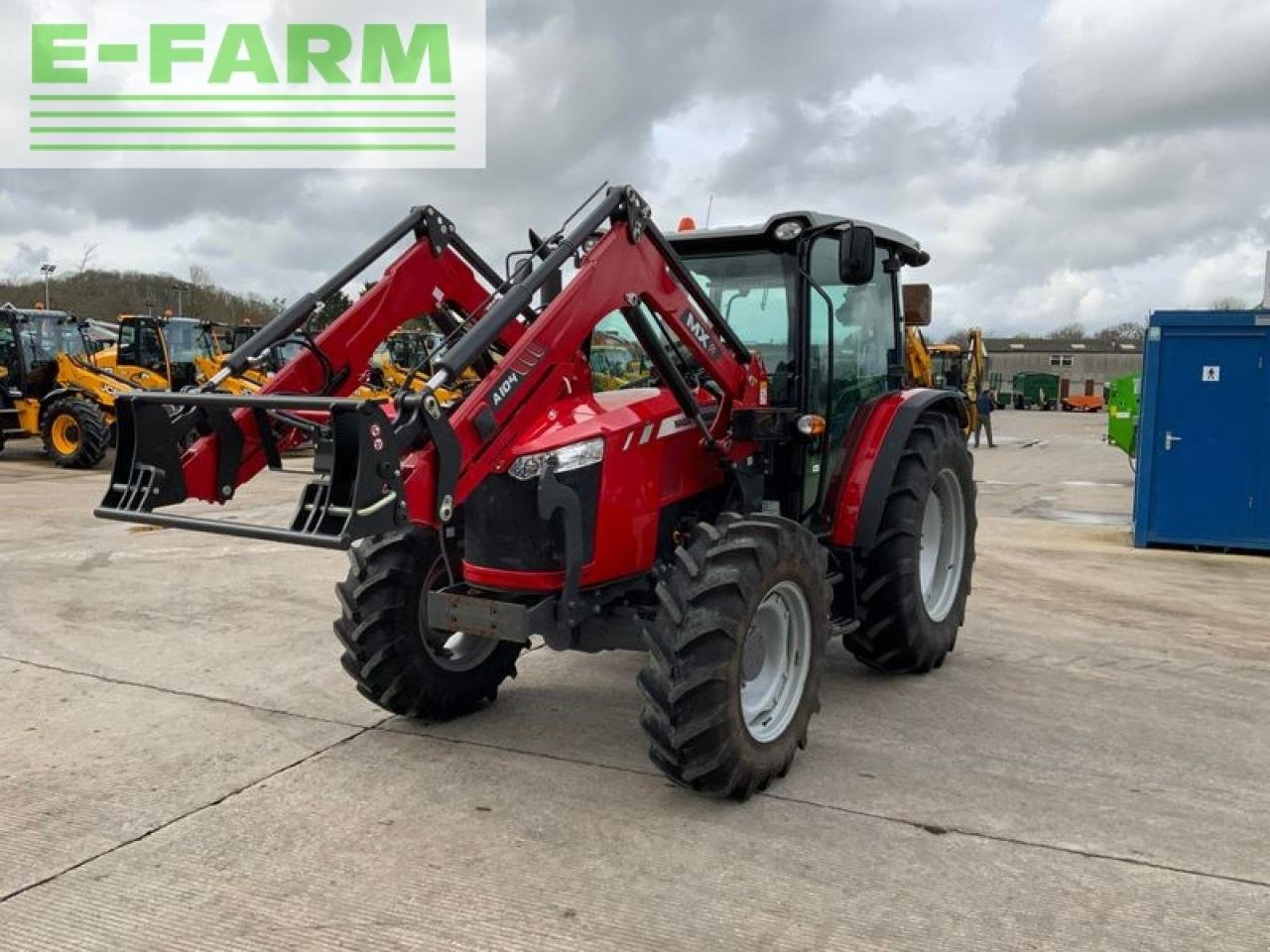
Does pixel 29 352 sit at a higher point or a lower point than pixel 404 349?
lower

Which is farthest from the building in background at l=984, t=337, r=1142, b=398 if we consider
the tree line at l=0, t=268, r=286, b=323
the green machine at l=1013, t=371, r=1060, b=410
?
the tree line at l=0, t=268, r=286, b=323

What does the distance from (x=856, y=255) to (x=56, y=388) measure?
53.8 ft

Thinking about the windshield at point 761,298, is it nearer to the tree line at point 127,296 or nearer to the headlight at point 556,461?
the headlight at point 556,461

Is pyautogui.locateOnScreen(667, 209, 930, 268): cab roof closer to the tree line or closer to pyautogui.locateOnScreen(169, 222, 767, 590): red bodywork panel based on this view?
pyautogui.locateOnScreen(169, 222, 767, 590): red bodywork panel

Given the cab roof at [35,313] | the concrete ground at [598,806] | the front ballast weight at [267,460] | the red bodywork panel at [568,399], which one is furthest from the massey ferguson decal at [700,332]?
the cab roof at [35,313]

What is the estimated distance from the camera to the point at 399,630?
14.4 feet

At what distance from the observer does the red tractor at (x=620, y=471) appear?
351cm

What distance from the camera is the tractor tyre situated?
617 inches

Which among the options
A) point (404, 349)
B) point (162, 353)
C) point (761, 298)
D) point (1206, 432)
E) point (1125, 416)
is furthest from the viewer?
Result: point (404, 349)

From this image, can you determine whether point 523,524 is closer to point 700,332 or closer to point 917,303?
point 700,332

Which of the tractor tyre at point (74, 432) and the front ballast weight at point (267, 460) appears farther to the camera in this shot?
the tractor tyre at point (74, 432)

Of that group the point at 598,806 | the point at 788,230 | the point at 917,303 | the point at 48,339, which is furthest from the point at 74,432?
the point at 598,806

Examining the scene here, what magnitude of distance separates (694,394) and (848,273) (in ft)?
2.67

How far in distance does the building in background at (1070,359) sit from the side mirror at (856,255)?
203ft
